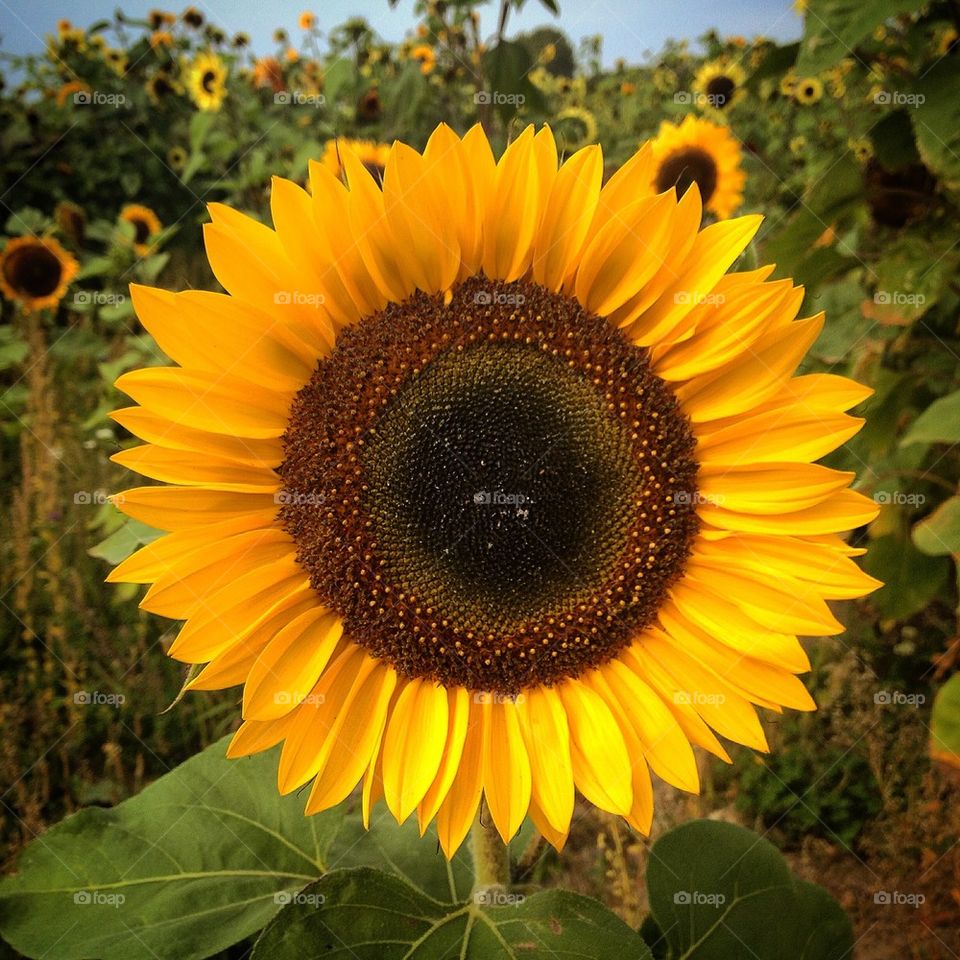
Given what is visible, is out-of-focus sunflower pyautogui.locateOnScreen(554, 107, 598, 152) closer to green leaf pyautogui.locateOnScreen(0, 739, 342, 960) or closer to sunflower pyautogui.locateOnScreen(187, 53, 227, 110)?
green leaf pyautogui.locateOnScreen(0, 739, 342, 960)

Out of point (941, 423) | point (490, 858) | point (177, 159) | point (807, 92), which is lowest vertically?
point (490, 858)

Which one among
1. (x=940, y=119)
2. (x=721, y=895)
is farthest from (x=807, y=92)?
(x=721, y=895)

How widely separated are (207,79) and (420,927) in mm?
7475

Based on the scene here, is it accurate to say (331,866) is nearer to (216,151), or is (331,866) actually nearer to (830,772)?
(830,772)

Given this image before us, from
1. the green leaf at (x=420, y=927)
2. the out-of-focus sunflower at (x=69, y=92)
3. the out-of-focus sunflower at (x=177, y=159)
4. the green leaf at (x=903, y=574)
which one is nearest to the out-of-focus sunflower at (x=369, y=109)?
the out-of-focus sunflower at (x=177, y=159)

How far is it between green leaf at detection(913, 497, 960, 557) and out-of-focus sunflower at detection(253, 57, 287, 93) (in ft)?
19.8

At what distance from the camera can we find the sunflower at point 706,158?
480 cm

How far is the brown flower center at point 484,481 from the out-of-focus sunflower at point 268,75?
595cm

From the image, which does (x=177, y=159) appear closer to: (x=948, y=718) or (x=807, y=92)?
(x=807, y=92)

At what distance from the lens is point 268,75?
257 inches

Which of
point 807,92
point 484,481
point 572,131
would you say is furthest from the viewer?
point 807,92

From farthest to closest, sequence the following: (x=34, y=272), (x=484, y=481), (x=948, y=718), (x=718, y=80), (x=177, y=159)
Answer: (x=177, y=159), (x=718, y=80), (x=34, y=272), (x=948, y=718), (x=484, y=481)

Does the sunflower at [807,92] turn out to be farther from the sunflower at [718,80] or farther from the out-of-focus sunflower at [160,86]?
the out-of-focus sunflower at [160,86]

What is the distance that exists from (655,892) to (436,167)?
1.37 metres
